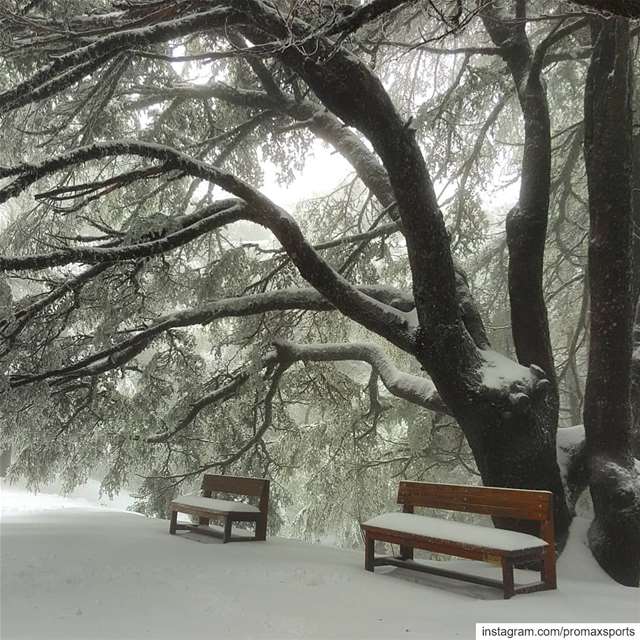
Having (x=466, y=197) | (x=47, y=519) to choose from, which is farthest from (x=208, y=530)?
(x=466, y=197)

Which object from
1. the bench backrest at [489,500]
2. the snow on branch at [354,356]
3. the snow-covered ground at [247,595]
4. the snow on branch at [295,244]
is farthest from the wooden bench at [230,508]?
the snow on branch at [295,244]

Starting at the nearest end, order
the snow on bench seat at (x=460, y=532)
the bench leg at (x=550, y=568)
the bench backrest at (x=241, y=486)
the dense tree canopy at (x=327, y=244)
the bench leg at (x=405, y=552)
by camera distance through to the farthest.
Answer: the snow on bench seat at (x=460, y=532), the bench leg at (x=550, y=568), the dense tree canopy at (x=327, y=244), the bench leg at (x=405, y=552), the bench backrest at (x=241, y=486)

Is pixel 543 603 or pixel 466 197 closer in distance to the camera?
pixel 543 603

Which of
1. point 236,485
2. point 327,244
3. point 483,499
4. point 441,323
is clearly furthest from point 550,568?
point 327,244

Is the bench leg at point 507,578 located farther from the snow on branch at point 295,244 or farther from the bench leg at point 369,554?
the snow on branch at point 295,244

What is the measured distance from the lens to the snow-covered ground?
3000 millimetres

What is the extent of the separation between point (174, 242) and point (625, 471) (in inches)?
172

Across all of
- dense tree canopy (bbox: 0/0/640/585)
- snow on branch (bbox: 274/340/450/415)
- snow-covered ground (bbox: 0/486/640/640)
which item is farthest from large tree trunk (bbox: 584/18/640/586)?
snow on branch (bbox: 274/340/450/415)

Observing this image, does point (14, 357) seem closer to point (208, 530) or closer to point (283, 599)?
point (208, 530)

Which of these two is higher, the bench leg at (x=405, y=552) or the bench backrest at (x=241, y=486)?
the bench backrest at (x=241, y=486)

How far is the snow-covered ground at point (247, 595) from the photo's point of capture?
300 centimetres

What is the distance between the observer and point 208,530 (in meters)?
6.47

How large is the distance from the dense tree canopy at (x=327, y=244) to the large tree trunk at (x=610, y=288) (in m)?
0.02

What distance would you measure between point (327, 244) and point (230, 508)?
10.1 feet
